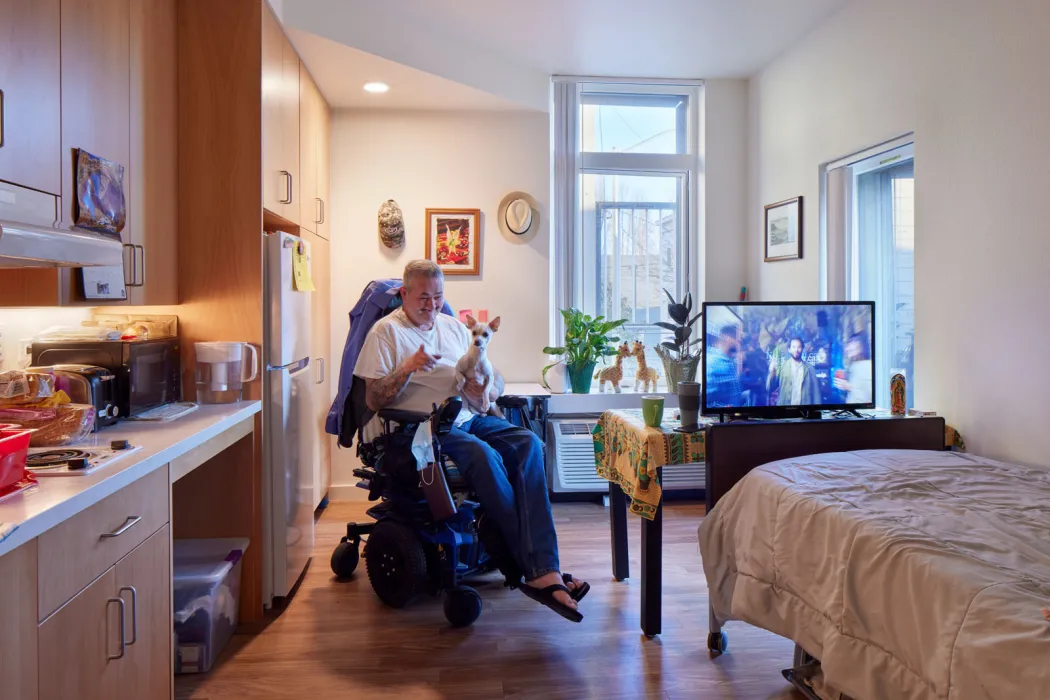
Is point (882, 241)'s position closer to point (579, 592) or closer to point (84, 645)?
point (579, 592)

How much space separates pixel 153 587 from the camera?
5.34ft

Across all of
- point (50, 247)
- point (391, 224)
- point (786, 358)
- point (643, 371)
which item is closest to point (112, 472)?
point (50, 247)

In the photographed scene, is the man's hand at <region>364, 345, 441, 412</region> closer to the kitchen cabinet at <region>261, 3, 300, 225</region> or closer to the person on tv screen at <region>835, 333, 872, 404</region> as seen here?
the kitchen cabinet at <region>261, 3, 300, 225</region>

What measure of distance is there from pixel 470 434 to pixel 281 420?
2.29 ft

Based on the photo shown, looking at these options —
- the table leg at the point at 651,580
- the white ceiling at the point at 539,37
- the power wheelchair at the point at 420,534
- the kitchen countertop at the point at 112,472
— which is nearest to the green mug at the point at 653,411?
the table leg at the point at 651,580

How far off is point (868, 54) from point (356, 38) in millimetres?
2251

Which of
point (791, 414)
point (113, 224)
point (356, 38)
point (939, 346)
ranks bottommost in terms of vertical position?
point (791, 414)

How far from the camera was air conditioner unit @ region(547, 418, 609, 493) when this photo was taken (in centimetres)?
400

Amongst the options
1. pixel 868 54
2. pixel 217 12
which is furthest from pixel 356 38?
pixel 868 54

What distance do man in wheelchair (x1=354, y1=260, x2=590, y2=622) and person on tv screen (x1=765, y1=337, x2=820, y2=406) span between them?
866 millimetres

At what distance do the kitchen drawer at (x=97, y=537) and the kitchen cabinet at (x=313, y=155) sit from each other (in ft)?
6.00

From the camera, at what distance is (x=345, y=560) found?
289 centimetres

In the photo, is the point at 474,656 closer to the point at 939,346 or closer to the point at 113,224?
the point at 113,224

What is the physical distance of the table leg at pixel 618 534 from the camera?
2.82 metres
